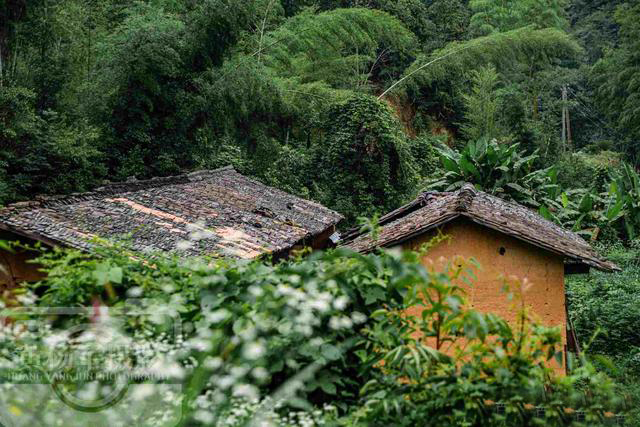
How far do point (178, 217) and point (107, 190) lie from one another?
1701 mm

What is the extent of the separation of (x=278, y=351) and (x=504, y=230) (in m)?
5.58

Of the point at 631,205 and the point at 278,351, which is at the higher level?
the point at 631,205

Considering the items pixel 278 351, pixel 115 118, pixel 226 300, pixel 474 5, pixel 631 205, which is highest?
pixel 474 5

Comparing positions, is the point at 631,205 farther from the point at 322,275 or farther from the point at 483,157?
the point at 322,275

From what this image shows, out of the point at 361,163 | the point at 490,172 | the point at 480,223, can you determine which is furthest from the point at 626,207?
the point at 480,223

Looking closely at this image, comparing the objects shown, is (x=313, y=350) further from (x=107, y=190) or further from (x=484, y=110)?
(x=484, y=110)

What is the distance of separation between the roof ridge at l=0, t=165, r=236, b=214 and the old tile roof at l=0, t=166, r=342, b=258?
0.02m

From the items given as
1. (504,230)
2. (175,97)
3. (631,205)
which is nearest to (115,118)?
(175,97)

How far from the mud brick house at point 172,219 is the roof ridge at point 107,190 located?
0.02 meters

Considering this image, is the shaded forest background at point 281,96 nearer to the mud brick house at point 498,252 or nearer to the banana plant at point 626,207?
the banana plant at point 626,207

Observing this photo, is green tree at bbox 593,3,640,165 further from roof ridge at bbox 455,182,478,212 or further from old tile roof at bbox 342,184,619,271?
old tile roof at bbox 342,184,619,271

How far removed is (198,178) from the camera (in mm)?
16219

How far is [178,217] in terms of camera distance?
39.1 feet

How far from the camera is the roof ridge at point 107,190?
10188 mm
